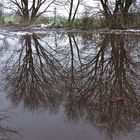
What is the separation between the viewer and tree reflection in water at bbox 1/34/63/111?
4.64 m

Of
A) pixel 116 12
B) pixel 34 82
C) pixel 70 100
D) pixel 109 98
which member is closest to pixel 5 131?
pixel 70 100

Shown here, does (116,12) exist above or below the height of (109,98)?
above

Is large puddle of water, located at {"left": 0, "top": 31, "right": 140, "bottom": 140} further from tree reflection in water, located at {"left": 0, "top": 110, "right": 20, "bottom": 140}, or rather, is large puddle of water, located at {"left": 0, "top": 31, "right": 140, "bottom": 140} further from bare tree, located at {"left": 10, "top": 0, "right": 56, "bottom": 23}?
bare tree, located at {"left": 10, "top": 0, "right": 56, "bottom": 23}

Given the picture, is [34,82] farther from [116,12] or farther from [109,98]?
[116,12]

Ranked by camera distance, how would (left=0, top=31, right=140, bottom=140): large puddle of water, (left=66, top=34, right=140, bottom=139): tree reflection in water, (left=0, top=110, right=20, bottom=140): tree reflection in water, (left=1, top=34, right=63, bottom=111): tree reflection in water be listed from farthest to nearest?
(left=1, top=34, right=63, bottom=111): tree reflection in water < (left=66, top=34, right=140, bottom=139): tree reflection in water < (left=0, top=31, right=140, bottom=140): large puddle of water < (left=0, top=110, right=20, bottom=140): tree reflection in water

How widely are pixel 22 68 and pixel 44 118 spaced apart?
332 cm

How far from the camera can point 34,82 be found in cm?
573

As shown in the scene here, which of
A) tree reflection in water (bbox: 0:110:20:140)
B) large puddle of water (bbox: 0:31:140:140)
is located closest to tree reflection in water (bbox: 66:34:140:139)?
large puddle of water (bbox: 0:31:140:140)

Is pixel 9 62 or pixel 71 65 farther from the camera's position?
pixel 9 62

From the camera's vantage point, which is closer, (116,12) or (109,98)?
(109,98)

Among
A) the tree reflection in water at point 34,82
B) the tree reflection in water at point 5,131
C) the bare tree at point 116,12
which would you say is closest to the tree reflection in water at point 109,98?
the tree reflection in water at point 34,82

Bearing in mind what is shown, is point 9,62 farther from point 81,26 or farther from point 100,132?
point 81,26

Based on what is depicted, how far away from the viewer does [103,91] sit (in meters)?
5.12

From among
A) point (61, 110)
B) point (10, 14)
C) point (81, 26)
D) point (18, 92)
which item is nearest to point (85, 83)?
point (18, 92)
